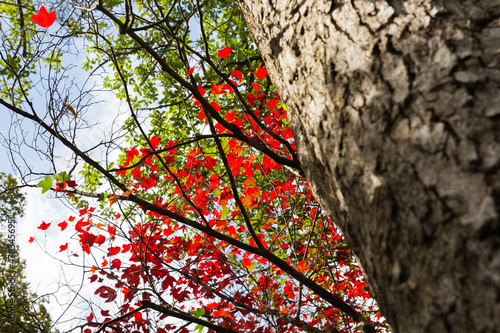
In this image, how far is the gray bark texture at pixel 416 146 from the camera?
58 centimetres

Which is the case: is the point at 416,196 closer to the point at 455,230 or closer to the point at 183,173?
the point at 455,230

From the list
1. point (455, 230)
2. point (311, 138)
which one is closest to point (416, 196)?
point (455, 230)

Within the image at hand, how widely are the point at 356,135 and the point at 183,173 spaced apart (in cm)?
322

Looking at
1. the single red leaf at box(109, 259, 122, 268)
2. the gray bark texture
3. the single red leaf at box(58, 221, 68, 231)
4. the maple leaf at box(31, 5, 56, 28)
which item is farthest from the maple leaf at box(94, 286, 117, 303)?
the gray bark texture

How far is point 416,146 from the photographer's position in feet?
2.29

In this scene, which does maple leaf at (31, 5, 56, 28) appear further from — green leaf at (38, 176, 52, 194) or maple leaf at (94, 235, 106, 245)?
maple leaf at (94, 235, 106, 245)

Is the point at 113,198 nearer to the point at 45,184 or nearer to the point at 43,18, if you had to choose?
the point at 45,184

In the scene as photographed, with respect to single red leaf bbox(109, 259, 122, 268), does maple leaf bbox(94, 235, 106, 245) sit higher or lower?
higher

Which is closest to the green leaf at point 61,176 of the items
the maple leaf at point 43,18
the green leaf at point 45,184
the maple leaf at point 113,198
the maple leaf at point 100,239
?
the green leaf at point 45,184

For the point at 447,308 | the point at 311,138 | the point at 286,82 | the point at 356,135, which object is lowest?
the point at 447,308

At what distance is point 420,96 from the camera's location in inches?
29.2

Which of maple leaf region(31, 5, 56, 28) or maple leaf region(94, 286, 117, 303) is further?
maple leaf region(94, 286, 117, 303)

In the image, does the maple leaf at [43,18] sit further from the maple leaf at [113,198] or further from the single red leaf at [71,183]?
the maple leaf at [113,198]

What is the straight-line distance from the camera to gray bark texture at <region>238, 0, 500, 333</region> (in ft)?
1.91
